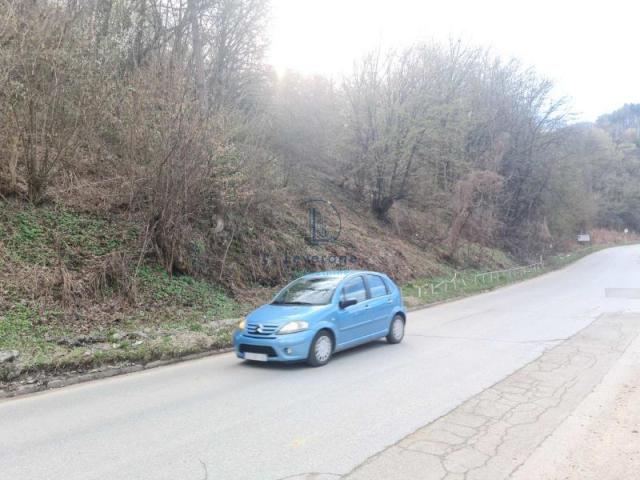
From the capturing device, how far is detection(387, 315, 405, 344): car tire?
424 inches

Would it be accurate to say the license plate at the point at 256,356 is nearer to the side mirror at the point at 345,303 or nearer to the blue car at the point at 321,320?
the blue car at the point at 321,320

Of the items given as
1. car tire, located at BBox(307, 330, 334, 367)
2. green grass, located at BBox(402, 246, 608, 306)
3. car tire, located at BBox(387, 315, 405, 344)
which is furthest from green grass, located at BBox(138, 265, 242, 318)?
green grass, located at BBox(402, 246, 608, 306)

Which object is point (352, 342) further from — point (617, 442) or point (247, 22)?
point (247, 22)

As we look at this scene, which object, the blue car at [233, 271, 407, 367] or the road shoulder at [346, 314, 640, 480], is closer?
the road shoulder at [346, 314, 640, 480]

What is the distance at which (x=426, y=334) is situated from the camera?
12180 mm

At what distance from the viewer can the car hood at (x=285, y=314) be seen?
28.4 ft

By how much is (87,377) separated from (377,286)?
572 cm

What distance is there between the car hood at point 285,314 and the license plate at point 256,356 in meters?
0.55

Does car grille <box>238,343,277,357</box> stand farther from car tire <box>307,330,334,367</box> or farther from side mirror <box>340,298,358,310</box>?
side mirror <box>340,298,358,310</box>

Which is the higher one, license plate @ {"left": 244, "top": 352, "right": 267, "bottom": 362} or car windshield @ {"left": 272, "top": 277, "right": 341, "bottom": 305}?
car windshield @ {"left": 272, "top": 277, "right": 341, "bottom": 305}

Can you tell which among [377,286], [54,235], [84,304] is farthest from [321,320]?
[54,235]

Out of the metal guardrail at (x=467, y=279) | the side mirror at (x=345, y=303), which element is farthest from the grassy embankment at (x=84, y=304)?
the metal guardrail at (x=467, y=279)

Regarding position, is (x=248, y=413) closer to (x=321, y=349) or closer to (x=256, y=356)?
(x=256, y=356)

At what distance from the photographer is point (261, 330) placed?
8617 millimetres
